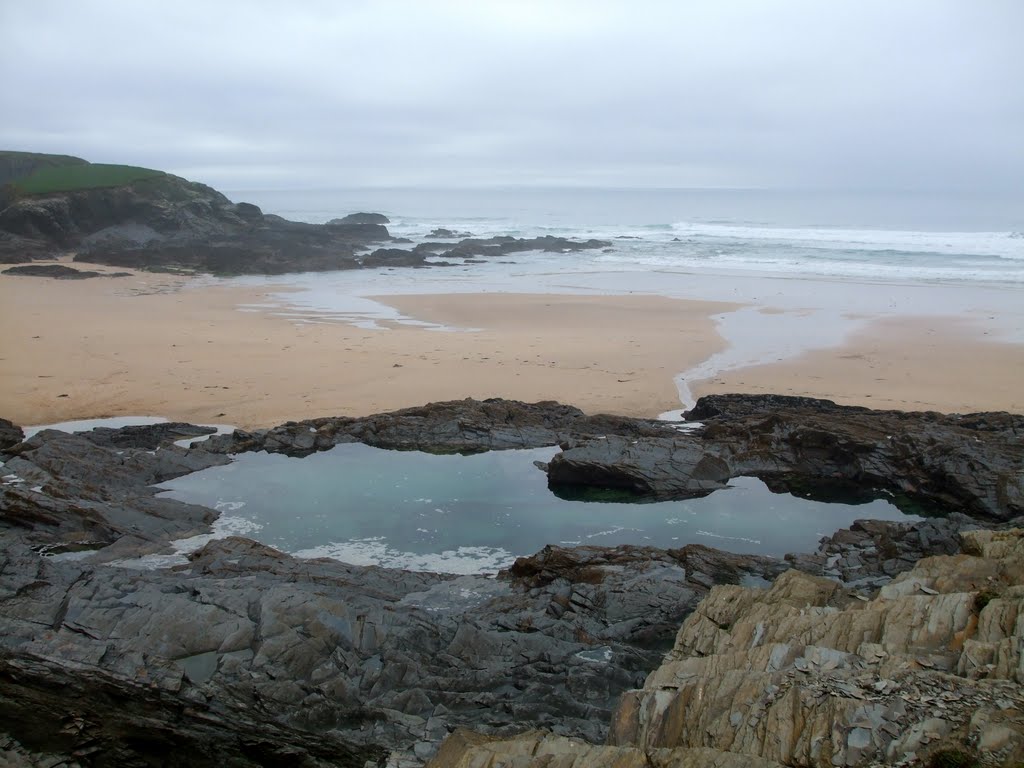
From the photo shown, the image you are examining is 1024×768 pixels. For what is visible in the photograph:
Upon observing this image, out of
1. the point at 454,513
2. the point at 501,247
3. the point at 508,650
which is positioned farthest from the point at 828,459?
the point at 501,247

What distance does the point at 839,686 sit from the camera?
443 cm

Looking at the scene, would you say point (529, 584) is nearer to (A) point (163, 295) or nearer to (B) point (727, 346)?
(B) point (727, 346)

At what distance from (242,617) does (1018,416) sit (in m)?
11.8

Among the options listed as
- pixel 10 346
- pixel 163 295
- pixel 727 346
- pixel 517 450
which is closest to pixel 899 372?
pixel 727 346

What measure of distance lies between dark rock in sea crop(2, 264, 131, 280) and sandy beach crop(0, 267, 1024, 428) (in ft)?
17.0

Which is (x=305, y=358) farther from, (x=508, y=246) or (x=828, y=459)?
(x=508, y=246)

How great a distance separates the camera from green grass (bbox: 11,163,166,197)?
129 feet

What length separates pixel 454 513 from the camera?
1055cm

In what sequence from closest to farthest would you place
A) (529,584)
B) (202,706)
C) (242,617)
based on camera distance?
1. (202,706)
2. (242,617)
3. (529,584)

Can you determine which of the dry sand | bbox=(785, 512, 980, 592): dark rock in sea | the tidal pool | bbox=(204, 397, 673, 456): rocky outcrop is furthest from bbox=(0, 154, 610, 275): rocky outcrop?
bbox=(785, 512, 980, 592): dark rock in sea

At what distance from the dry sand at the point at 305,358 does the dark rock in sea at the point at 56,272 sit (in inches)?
154

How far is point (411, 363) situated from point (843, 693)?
13.6 meters

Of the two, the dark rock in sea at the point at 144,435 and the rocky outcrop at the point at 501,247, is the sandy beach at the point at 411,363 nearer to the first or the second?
the dark rock in sea at the point at 144,435

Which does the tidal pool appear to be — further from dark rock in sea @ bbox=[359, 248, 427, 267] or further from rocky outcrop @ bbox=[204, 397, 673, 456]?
dark rock in sea @ bbox=[359, 248, 427, 267]
